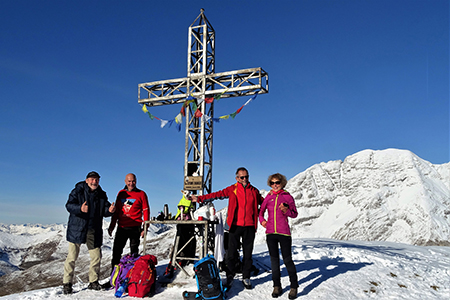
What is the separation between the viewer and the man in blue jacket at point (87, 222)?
21.7 feet

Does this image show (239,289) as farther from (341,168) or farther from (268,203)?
(341,168)

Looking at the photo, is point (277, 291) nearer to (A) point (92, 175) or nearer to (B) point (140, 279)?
(B) point (140, 279)

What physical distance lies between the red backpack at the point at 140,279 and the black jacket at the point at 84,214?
99 centimetres

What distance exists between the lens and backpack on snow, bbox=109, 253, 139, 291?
256 inches

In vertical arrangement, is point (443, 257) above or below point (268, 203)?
below

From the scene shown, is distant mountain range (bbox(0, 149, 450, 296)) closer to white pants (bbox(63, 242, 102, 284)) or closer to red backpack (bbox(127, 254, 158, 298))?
white pants (bbox(63, 242, 102, 284))

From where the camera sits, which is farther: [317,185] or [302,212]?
[317,185]

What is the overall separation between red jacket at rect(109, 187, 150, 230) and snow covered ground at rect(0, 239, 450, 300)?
1.44m

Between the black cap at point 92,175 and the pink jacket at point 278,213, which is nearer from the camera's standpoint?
the pink jacket at point 278,213

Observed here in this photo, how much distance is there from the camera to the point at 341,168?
8462 centimetres

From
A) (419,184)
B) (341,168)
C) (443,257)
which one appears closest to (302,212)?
(341,168)

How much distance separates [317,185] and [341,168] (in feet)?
→ 27.1

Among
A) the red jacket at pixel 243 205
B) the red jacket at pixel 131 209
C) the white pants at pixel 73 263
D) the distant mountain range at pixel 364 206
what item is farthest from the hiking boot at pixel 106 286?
the distant mountain range at pixel 364 206

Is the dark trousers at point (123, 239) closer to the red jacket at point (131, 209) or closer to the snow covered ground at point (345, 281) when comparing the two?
the red jacket at point (131, 209)
